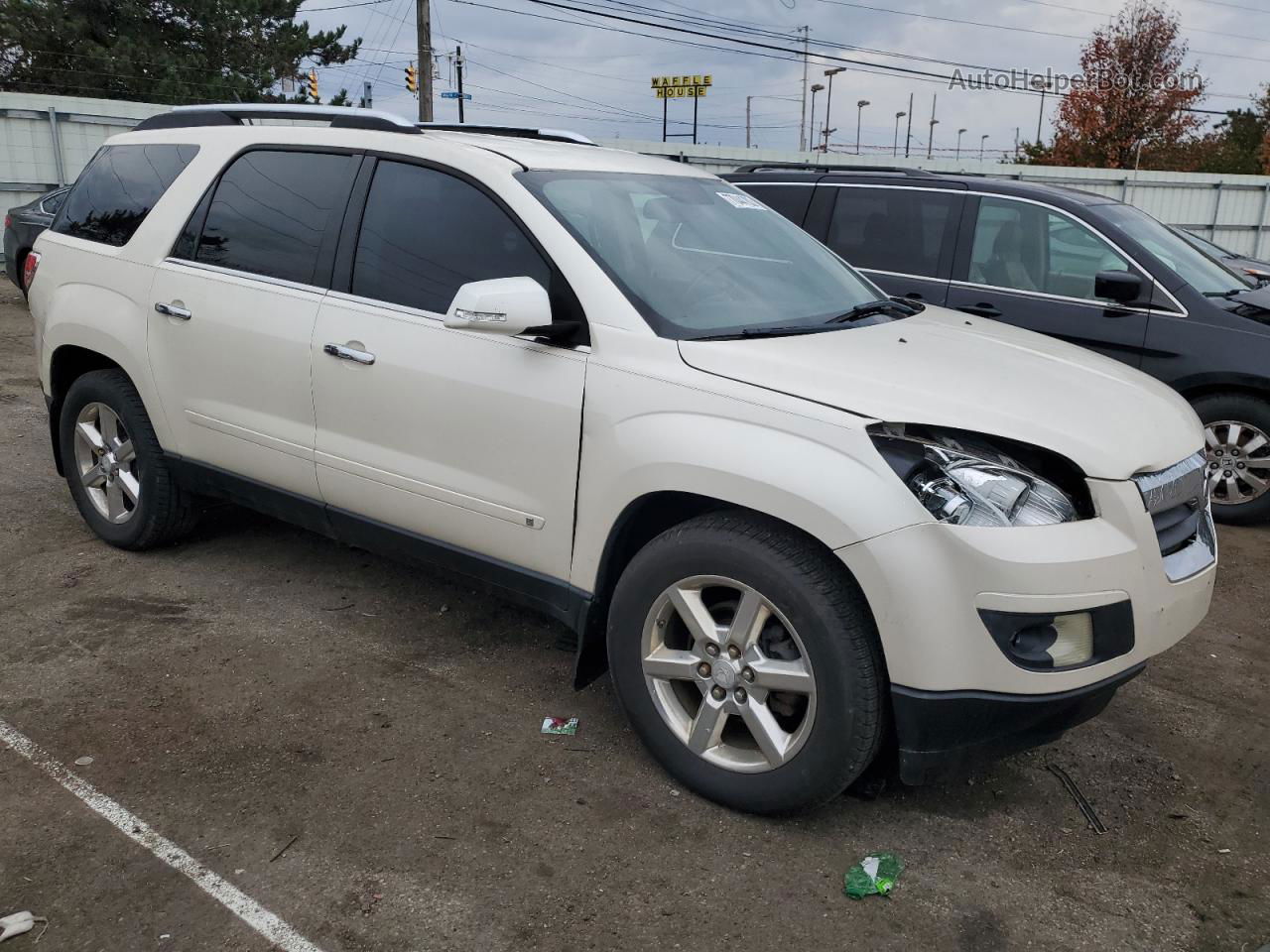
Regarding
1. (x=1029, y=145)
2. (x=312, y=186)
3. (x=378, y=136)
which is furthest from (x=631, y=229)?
(x=1029, y=145)

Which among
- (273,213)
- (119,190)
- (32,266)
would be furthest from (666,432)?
(32,266)

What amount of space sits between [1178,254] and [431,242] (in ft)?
16.0

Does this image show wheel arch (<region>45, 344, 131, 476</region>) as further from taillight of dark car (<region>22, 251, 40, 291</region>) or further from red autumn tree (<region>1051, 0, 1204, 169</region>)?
red autumn tree (<region>1051, 0, 1204, 169</region>)

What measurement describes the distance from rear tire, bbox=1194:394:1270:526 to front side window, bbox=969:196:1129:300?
94cm

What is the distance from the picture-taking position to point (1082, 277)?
20.5 ft

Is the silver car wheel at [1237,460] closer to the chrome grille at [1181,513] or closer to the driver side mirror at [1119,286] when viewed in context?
the driver side mirror at [1119,286]

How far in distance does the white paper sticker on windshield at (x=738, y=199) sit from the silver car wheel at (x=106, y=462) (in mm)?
2807

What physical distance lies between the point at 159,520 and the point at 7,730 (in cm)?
147

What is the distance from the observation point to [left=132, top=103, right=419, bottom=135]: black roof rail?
3916mm

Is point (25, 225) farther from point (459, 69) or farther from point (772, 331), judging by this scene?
point (459, 69)

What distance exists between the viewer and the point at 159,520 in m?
4.75

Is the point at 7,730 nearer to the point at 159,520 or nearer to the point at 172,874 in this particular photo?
the point at 172,874

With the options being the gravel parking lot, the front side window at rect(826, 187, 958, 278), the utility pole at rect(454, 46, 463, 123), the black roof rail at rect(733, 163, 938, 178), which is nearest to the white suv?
the gravel parking lot

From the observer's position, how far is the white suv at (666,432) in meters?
2.71
